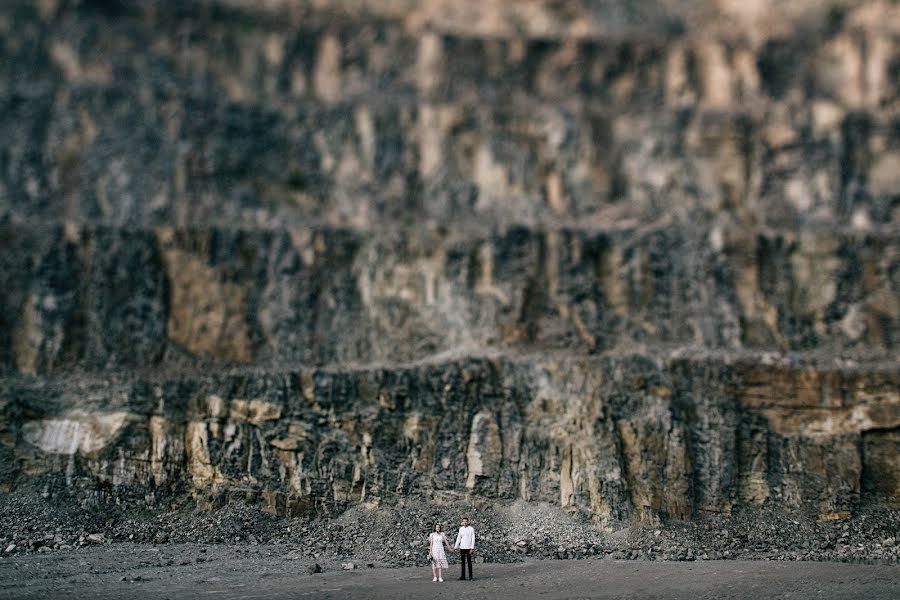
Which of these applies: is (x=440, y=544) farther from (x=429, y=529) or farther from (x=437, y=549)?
(x=429, y=529)

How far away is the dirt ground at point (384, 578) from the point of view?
68.3ft

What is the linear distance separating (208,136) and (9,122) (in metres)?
7.11

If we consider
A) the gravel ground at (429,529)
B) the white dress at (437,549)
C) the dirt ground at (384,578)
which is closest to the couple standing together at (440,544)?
the white dress at (437,549)

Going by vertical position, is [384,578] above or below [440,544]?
below

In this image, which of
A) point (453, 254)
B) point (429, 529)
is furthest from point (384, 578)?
point (453, 254)

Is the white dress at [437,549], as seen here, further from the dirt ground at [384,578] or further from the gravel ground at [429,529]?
the gravel ground at [429,529]

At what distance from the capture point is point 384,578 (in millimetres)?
22688

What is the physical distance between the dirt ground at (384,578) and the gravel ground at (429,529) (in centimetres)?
84

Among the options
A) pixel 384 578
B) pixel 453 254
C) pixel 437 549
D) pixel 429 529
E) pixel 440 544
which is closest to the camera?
pixel 437 549

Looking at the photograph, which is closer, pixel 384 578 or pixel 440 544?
pixel 440 544

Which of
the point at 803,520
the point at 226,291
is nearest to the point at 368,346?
the point at 226,291

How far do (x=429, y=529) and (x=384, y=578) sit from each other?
15.4 feet

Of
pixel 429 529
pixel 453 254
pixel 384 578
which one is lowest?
pixel 384 578

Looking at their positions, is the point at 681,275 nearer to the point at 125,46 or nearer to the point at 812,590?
the point at 812,590
